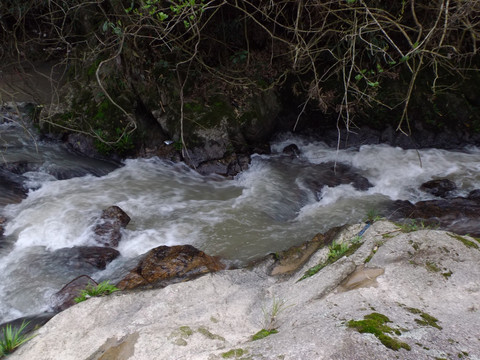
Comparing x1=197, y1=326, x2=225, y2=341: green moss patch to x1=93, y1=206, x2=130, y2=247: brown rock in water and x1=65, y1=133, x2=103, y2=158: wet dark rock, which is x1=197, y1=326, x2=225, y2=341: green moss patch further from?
x1=65, y1=133, x2=103, y2=158: wet dark rock

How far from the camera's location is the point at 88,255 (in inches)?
171

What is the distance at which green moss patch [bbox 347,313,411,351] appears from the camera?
1.70m

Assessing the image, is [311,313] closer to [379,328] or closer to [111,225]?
[379,328]

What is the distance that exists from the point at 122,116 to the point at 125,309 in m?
5.26

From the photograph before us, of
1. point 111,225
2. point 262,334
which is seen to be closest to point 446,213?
point 262,334

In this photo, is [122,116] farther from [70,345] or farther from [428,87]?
[428,87]

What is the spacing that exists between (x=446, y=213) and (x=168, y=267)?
4.01m

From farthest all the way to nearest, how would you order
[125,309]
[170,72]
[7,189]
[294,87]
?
1. [294,87]
2. [170,72]
3. [7,189]
4. [125,309]

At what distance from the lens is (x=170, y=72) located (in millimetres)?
7059

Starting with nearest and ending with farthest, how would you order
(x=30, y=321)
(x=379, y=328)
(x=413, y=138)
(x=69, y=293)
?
1. (x=379, y=328)
2. (x=30, y=321)
3. (x=69, y=293)
4. (x=413, y=138)

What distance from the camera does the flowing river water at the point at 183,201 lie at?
433 cm

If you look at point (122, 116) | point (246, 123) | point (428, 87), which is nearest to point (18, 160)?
point (122, 116)

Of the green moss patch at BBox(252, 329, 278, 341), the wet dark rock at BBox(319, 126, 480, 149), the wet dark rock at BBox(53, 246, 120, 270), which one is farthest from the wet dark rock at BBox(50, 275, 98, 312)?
the wet dark rock at BBox(319, 126, 480, 149)

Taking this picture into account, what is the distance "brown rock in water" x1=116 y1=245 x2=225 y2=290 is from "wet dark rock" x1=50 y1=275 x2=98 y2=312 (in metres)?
0.34
